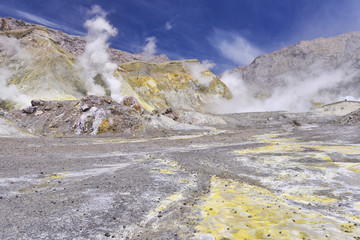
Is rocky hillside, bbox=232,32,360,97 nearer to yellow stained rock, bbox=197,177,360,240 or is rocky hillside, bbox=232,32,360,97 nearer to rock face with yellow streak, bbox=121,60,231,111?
rock face with yellow streak, bbox=121,60,231,111

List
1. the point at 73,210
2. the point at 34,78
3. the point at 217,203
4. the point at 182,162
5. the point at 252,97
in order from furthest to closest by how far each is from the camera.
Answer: the point at 252,97 < the point at 34,78 < the point at 182,162 < the point at 217,203 < the point at 73,210

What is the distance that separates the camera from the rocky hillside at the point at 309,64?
488 feet

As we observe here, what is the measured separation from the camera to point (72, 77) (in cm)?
7606

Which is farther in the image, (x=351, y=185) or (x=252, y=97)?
(x=252, y=97)

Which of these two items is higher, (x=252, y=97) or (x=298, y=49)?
(x=298, y=49)

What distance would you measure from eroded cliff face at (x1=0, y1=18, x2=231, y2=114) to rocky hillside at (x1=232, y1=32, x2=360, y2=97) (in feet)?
199

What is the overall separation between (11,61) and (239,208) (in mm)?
89460

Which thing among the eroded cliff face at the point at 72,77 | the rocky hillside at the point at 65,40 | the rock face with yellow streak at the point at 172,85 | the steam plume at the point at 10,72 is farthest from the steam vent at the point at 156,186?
the rocky hillside at the point at 65,40

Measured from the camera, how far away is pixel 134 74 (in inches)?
4358

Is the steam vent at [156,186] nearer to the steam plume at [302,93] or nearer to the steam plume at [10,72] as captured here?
the steam plume at [10,72]

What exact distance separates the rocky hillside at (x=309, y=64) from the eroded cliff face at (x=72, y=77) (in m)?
60.7

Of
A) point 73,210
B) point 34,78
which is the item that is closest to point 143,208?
point 73,210

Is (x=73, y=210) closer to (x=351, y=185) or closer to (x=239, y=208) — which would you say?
(x=239, y=208)

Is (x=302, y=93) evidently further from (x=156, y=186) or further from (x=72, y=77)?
(x=156, y=186)
